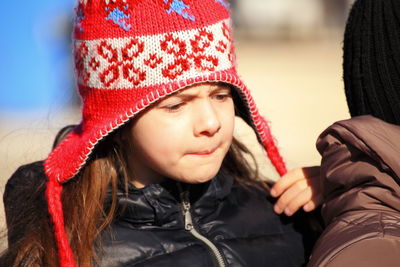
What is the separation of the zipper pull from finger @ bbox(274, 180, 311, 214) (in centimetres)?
33

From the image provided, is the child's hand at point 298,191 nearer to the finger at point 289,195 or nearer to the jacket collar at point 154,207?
the finger at point 289,195

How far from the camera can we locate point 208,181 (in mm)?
2246

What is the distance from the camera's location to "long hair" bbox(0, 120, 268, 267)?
80.4 inches

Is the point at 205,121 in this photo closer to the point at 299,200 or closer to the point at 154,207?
the point at 154,207

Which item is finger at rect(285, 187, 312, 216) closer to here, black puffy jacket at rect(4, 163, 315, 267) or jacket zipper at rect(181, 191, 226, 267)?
black puffy jacket at rect(4, 163, 315, 267)

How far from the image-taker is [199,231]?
7.00ft

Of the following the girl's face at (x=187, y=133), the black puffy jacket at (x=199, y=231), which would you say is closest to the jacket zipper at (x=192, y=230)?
the black puffy jacket at (x=199, y=231)

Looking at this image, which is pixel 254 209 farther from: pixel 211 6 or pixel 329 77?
pixel 329 77

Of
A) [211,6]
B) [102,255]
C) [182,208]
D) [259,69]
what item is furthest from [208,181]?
[259,69]

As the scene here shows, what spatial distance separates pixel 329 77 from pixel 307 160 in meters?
5.21

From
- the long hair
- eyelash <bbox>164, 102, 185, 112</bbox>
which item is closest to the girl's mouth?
eyelash <bbox>164, 102, 185, 112</bbox>

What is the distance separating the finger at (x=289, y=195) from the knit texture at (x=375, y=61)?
14.5 inches

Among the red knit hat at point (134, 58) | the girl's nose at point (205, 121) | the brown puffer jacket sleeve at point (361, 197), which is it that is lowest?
the brown puffer jacket sleeve at point (361, 197)

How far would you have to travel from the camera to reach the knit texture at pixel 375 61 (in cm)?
Result: 181
